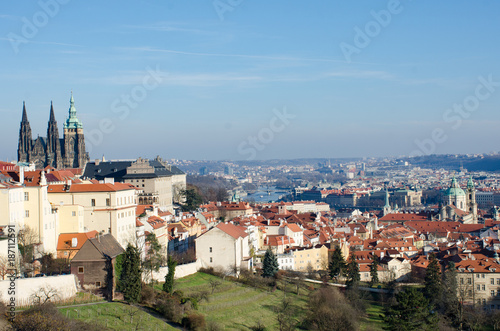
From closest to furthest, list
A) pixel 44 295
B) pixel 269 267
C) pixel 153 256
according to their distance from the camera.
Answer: pixel 44 295 < pixel 153 256 < pixel 269 267

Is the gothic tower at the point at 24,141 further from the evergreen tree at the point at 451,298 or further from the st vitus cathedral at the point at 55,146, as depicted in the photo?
the evergreen tree at the point at 451,298

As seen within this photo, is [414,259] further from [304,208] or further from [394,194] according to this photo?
[394,194]

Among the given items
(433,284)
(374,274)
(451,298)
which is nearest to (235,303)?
(451,298)

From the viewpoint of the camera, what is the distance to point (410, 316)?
35.4 m

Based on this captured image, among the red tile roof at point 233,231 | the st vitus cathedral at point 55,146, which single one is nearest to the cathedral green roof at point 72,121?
the st vitus cathedral at point 55,146

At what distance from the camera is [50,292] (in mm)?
26531

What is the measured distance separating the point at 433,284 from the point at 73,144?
203 ft

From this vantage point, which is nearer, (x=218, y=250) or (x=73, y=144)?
(x=218, y=250)

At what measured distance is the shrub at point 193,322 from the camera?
30.2 metres

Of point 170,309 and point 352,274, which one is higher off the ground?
point 170,309

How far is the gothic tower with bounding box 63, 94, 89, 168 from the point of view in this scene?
9431 cm

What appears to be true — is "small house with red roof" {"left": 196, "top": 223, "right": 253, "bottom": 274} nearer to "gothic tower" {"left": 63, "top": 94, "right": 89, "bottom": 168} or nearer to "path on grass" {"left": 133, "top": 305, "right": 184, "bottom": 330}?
"path on grass" {"left": 133, "top": 305, "right": 184, "bottom": 330}

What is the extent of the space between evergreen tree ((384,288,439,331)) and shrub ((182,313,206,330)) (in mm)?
9753

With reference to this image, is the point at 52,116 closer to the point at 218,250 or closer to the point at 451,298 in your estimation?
the point at 218,250
